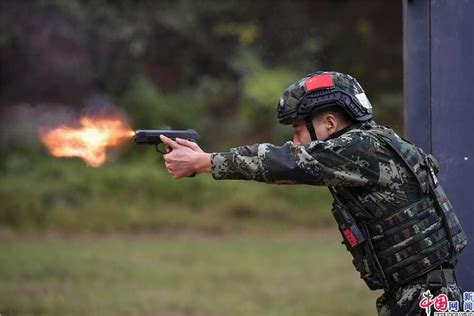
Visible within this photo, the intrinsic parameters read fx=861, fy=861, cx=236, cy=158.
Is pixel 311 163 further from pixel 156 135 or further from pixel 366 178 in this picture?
pixel 156 135

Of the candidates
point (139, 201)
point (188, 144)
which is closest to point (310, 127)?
point (188, 144)

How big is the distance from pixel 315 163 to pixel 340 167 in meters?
0.13

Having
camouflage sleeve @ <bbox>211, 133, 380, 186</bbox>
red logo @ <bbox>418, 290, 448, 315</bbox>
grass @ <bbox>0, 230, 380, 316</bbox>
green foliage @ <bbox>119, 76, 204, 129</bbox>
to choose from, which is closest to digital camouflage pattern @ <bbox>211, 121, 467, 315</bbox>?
camouflage sleeve @ <bbox>211, 133, 380, 186</bbox>

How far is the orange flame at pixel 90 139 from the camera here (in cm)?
514

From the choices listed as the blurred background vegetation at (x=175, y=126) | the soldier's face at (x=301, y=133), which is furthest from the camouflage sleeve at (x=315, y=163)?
the blurred background vegetation at (x=175, y=126)

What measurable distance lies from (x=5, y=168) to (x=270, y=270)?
752 centimetres

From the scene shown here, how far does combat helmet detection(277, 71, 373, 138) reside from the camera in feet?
14.1

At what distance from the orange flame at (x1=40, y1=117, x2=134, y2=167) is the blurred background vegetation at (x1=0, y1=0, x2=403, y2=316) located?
560 centimetres

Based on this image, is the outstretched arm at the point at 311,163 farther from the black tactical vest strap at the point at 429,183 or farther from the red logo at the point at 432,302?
the red logo at the point at 432,302

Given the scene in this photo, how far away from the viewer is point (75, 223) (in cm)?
1648

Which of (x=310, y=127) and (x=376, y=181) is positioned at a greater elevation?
(x=310, y=127)

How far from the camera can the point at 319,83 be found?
432cm

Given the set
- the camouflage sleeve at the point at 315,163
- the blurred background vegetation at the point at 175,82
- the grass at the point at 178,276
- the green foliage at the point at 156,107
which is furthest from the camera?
the green foliage at the point at 156,107

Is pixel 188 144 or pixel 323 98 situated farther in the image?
pixel 188 144
